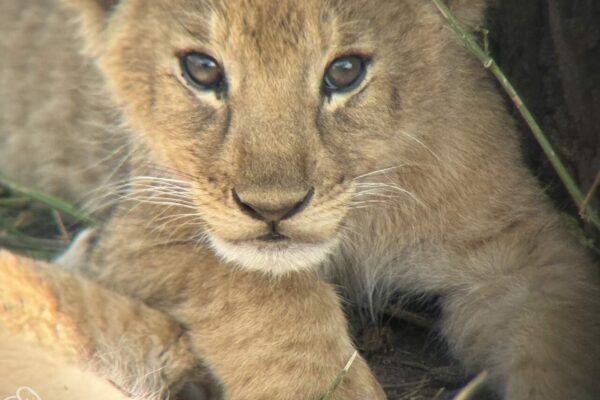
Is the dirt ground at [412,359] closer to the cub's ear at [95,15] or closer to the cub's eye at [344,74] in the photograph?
the cub's eye at [344,74]

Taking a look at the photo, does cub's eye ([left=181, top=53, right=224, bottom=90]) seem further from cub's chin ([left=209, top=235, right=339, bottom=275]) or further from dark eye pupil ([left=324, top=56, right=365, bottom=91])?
cub's chin ([left=209, top=235, right=339, bottom=275])

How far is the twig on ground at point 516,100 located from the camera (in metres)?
2.74

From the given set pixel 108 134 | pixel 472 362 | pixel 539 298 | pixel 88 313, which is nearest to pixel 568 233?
pixel 539 298

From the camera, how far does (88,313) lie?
9.50 ft

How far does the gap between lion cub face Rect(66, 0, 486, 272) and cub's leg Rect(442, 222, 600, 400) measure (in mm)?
398

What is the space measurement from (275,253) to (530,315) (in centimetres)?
69

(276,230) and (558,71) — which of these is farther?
(558,71)

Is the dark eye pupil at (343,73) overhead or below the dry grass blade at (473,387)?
overhead

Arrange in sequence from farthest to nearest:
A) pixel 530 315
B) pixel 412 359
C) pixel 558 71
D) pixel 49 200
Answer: pixel 49 200 < pixel 412 359 < pixel 558 71 < pixel 530 315

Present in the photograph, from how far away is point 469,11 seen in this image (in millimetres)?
2984

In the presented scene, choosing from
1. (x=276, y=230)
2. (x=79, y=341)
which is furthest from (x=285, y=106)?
(x=79, y=341)

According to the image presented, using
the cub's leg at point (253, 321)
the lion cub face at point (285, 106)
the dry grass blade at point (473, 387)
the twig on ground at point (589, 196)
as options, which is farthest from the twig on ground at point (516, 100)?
the cub's leg at point (253, 321)

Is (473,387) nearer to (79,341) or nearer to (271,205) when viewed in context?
(271,205)

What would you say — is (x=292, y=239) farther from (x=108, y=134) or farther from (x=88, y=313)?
(x=108, y=134)
